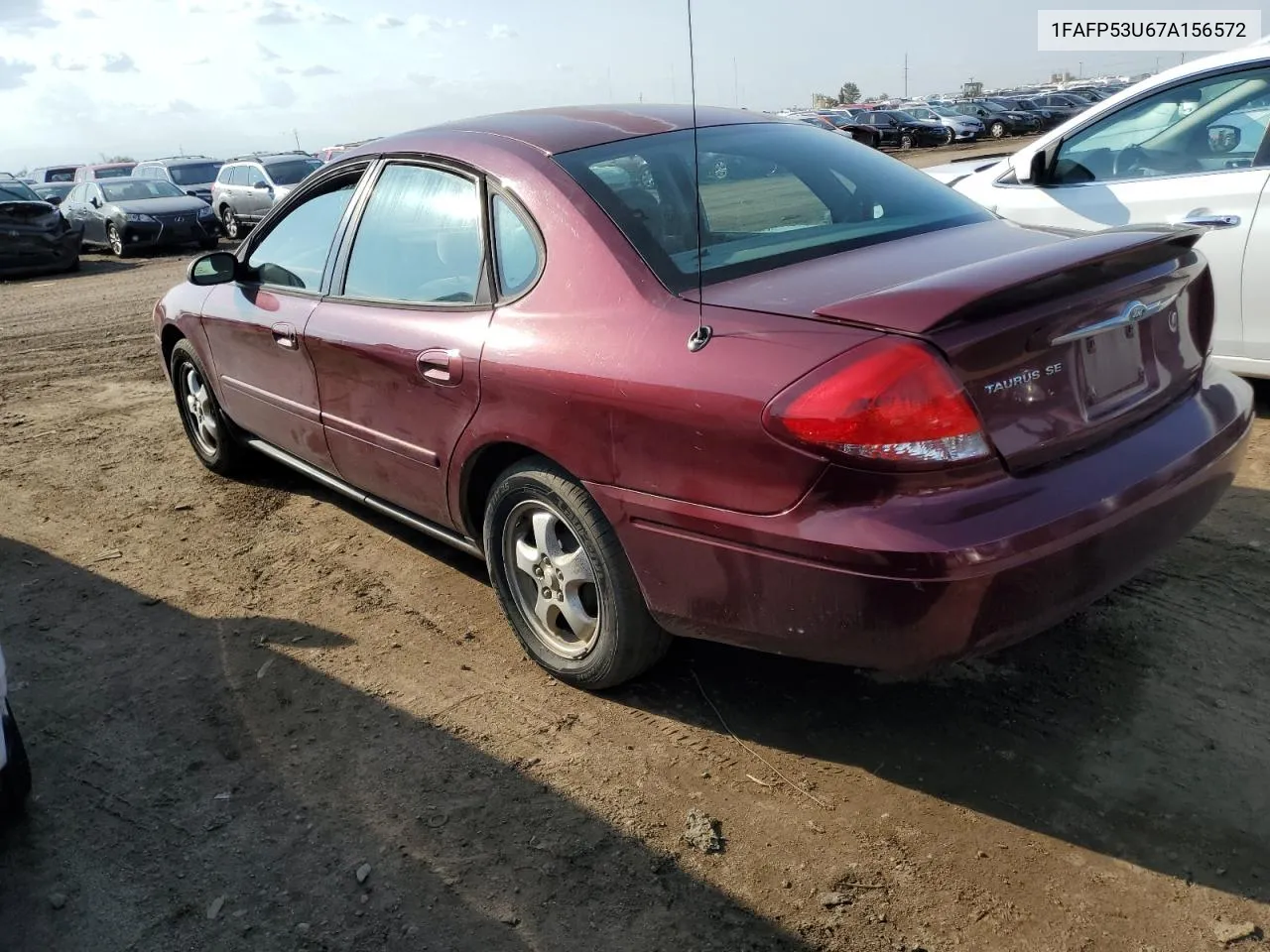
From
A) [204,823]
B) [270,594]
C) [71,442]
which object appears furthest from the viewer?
[71,442]

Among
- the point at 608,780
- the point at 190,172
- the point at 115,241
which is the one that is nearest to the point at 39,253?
the point at 115,241

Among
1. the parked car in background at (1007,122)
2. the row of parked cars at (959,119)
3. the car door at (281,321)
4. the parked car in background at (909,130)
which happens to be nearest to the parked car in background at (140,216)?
the car door at (281,321)

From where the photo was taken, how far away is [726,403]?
7.96 ft

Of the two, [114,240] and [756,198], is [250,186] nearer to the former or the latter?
[114,240]

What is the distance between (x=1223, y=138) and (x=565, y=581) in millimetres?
Result: 3804

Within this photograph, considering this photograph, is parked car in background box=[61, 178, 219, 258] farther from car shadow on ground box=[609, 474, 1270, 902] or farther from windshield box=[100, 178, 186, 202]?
car shadow on ground box=[609, 474, 1270, 902]

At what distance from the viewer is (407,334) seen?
3.45 m

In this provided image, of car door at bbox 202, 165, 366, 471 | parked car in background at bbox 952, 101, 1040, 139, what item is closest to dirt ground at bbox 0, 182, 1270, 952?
car door at bbox 202, 165, 366, 471

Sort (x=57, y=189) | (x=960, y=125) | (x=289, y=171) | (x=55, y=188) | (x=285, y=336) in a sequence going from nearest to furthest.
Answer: (x=285, y=336) < (x=289, y=171) < (x=57, y=189) < (x=55, y=188) < (x=960, y=125)

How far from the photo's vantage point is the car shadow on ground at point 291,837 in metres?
2.36

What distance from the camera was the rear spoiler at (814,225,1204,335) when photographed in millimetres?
2309

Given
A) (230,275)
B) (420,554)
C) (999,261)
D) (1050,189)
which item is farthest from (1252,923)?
(230,275)

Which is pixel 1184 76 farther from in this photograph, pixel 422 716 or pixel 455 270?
pixel 422 716

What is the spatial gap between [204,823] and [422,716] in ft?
2.19
